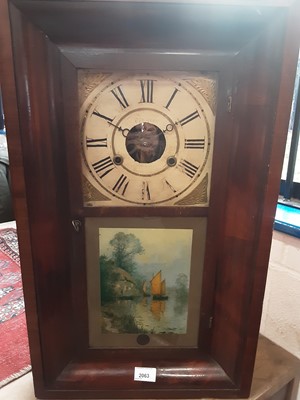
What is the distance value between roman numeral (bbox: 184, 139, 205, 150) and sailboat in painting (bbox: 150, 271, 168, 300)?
26 centimetres

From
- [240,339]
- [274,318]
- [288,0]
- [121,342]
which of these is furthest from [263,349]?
[288,0]

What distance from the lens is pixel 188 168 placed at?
2.15 feet

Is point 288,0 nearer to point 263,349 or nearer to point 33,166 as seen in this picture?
point 33,166

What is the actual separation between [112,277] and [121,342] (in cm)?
15

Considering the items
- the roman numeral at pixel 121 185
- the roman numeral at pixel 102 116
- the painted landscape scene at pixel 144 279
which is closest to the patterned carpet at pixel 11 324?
the painted landscape scene at pixel 144 279

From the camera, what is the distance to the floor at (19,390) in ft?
2.41

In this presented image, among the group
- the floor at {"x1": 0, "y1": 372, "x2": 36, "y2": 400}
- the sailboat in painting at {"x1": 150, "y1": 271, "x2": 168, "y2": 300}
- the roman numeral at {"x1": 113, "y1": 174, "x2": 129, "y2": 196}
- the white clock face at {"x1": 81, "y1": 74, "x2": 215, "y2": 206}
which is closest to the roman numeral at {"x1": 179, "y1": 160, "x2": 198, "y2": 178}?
the white clock face at {"x1": 81, "y1": 74, "x2": 215, "y2": 206}

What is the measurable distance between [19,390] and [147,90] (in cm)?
65

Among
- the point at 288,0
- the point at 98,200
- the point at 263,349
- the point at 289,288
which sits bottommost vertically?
the point at 263,349

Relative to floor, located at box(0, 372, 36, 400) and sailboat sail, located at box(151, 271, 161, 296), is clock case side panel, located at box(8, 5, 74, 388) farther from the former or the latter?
sailboat sail, located at box(151, 271, 161, 296)

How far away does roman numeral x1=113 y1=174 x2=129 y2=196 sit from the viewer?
2.15 feet

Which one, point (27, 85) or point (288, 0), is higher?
point (288, 0)

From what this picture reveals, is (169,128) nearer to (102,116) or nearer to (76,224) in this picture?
(102,116)

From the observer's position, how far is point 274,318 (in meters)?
1.03
